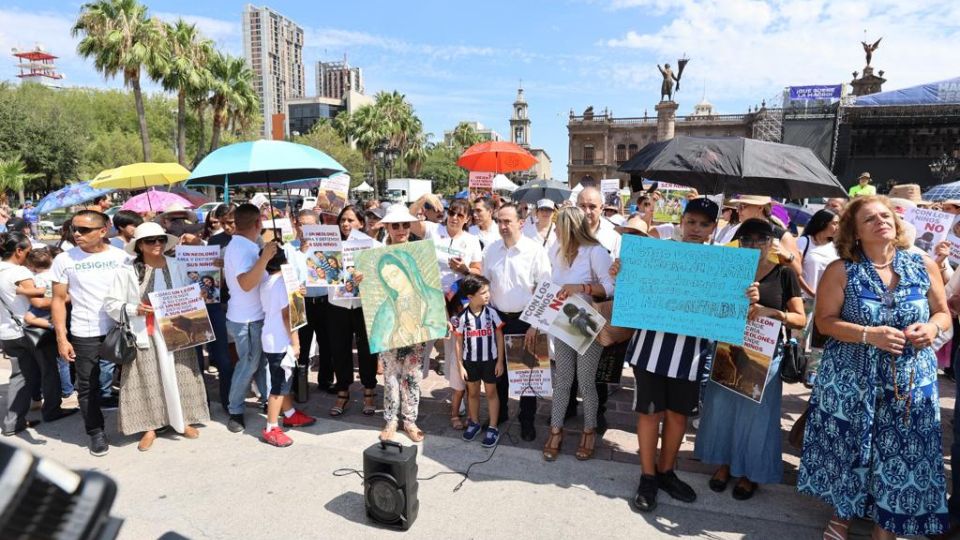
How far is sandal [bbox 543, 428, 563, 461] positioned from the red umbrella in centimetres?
489

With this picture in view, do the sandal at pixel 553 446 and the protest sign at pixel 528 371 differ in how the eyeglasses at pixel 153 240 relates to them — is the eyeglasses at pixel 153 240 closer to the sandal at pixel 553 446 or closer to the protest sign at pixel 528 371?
the protest sign at pixel 528 371

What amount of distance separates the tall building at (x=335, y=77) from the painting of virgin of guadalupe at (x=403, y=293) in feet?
617

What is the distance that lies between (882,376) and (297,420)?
4213 millimetres

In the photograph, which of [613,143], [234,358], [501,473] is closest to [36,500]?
[501,473]

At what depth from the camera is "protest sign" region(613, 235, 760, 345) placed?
3.17 m

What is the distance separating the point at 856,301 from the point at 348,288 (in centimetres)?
356

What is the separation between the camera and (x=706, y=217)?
342cm

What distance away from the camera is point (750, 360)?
131 inches

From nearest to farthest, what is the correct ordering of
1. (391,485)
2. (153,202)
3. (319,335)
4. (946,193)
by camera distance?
1. (391,485)
2. (319,335)
3. (946,193)
4. (153,202)

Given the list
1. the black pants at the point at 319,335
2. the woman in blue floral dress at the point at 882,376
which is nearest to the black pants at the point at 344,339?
the black pants at the point at 319,335

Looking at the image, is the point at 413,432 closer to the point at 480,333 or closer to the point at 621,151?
the point at 480,333

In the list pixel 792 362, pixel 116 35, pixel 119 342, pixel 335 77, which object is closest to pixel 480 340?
pixel 792 362

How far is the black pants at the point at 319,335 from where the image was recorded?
5.20 meters

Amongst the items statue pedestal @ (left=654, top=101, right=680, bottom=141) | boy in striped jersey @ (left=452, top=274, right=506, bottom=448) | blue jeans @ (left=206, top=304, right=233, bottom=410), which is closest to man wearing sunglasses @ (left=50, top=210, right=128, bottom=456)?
blue jeans @ (left=206, top=304, right=233, bottom=410)
